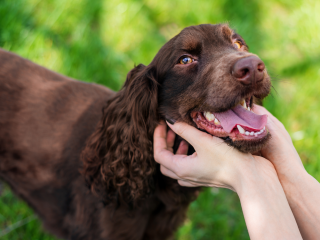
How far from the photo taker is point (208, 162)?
1589mm

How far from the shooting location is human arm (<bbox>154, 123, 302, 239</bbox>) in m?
1.40

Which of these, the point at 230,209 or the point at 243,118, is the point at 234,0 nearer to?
the point at 230,209

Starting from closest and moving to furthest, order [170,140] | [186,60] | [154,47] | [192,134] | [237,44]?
1. [192,134]
2. [186,60]
3. [170,140]
4. [237,44]
5. [154,47]

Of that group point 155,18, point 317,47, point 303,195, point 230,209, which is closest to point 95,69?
point 155,18

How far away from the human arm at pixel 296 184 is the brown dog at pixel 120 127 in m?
0.32

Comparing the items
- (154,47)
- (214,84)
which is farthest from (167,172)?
(154,47)

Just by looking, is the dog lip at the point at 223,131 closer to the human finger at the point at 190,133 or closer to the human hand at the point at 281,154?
the human finger at the point at 190,133

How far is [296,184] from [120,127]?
1188 mm

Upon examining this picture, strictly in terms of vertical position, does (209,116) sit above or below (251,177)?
above

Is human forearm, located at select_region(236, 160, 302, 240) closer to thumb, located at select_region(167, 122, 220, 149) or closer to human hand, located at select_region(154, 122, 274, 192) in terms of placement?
human hand, located at select_region(154, 122, 274, 192)

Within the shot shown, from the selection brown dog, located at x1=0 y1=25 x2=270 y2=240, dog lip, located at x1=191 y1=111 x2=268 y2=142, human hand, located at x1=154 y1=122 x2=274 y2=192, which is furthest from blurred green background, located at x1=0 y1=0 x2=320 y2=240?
dog lip, located at x1=191 y1=111 x2=268 y2=142

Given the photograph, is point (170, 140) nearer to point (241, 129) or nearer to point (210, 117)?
point (210, 117)

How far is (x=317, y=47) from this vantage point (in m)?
4.36

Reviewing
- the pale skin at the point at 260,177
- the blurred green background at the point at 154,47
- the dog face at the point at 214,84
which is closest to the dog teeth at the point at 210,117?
the dog face at the point at 214,84
